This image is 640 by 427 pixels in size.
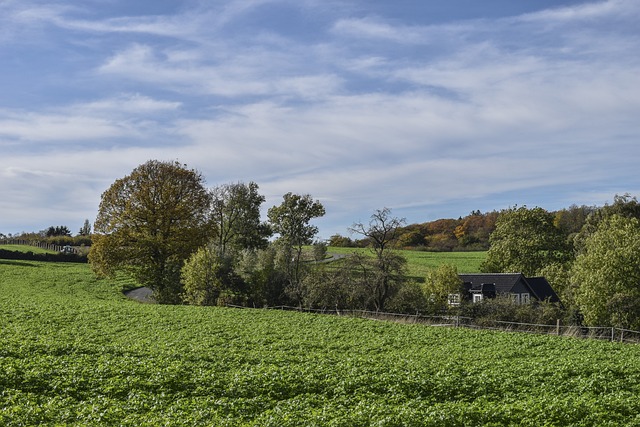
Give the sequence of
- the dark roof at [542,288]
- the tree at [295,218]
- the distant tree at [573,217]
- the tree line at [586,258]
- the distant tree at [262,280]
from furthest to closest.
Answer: the distant tree at [573,217]
the tree at [295,218]
the dark roof at [542,288]
the distant tree at [262,280]
the tree line at [586,258]

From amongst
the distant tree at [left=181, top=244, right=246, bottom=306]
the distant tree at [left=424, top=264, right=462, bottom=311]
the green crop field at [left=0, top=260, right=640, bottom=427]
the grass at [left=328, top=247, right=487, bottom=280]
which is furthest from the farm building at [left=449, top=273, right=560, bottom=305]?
the green crop field at [left=0, top=260, right=640, bottom=427]

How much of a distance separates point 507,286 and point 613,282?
57.2 feet

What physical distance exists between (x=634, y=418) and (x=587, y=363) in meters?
8.54

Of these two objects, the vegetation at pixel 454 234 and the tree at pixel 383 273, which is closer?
the tree at pixel 383 273

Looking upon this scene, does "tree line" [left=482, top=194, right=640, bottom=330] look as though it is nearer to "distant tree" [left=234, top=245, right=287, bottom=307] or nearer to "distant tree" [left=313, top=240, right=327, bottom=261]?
"distant tree" [left=313, top=240, right=327, bottom=261]

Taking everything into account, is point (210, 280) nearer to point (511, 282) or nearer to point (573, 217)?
point (511, 282)

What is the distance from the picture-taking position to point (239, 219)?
77.0m

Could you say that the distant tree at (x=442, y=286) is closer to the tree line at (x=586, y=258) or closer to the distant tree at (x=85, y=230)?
the tree line at (x=586, y=258)

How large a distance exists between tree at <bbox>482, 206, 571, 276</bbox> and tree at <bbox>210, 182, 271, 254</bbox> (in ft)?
99.4

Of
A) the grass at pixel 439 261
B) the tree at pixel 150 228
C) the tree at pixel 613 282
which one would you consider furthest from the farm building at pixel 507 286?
the tree at pixel 150 228

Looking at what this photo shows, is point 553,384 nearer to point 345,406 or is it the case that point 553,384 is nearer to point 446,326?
point 345,406

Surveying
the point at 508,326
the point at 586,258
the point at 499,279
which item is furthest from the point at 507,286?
the point at 508,326

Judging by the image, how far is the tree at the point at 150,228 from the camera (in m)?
54.5

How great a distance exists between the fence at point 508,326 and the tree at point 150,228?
1256 centimetres
